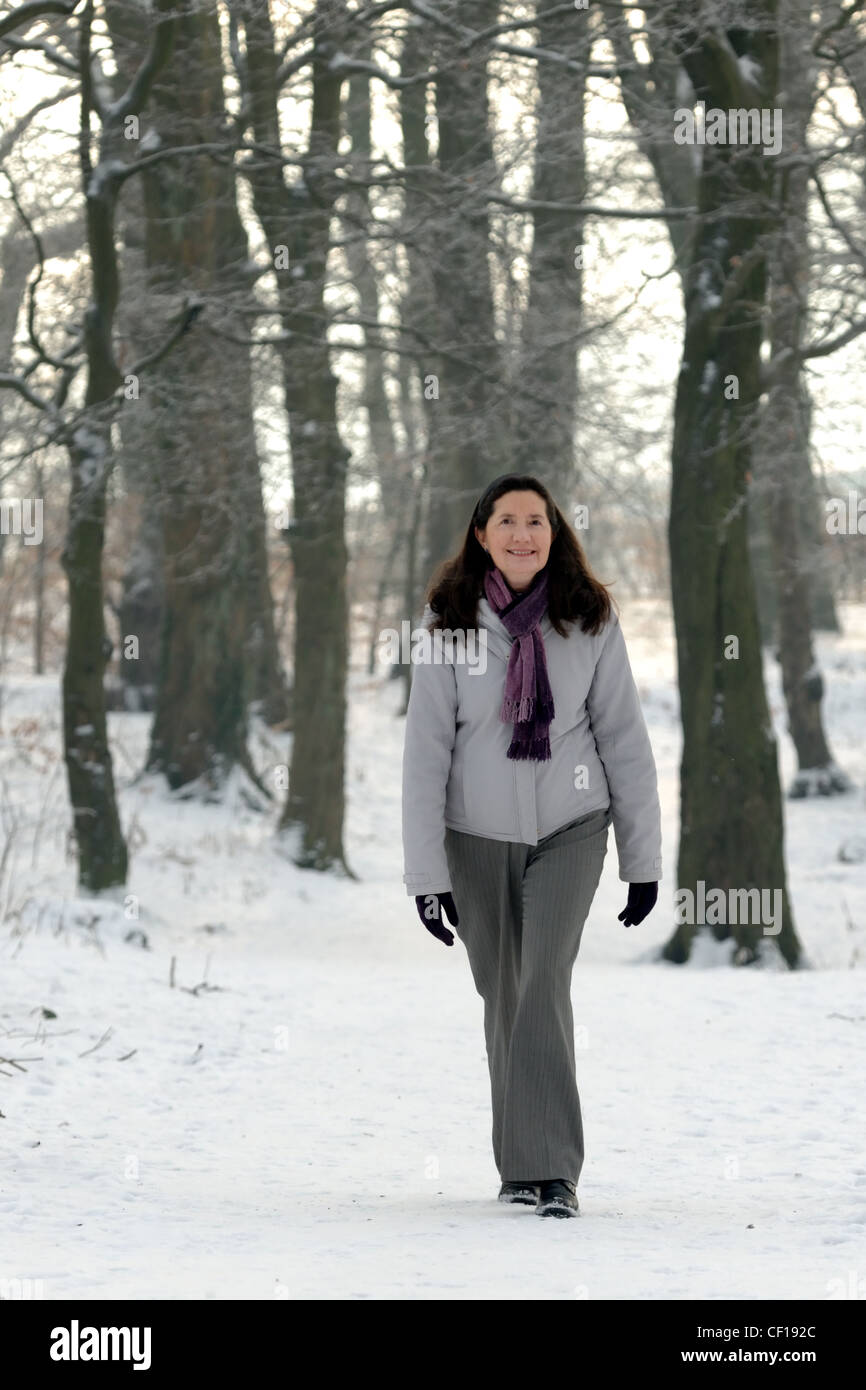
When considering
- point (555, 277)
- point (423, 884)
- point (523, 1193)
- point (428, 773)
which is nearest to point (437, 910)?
point (423, 884)

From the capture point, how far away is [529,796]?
488 cm

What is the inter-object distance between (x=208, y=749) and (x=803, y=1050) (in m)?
10.5

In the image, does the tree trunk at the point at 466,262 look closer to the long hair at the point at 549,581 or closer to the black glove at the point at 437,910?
the long hair at the point at 549,581

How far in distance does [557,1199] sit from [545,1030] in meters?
0.46

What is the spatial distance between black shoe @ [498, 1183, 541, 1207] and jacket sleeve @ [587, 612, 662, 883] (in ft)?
2.99

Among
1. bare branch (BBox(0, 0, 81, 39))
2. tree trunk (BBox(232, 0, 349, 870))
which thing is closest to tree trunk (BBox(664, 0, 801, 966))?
tree trunk (BBox(232, 0, 349, 870))

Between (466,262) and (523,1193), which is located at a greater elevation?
(466,262)

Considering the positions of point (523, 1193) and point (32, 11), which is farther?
point (32, 11)

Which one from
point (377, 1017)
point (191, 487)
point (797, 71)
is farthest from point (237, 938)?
point (797, 71)

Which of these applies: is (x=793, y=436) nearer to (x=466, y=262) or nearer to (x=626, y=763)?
(x=466, y=262)

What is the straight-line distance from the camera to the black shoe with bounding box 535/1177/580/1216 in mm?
4816

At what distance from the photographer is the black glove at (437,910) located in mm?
4875

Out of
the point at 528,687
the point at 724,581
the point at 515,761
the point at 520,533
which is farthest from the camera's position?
the point at 724,581

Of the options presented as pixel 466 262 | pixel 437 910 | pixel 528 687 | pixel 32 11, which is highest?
pixel 32 11
